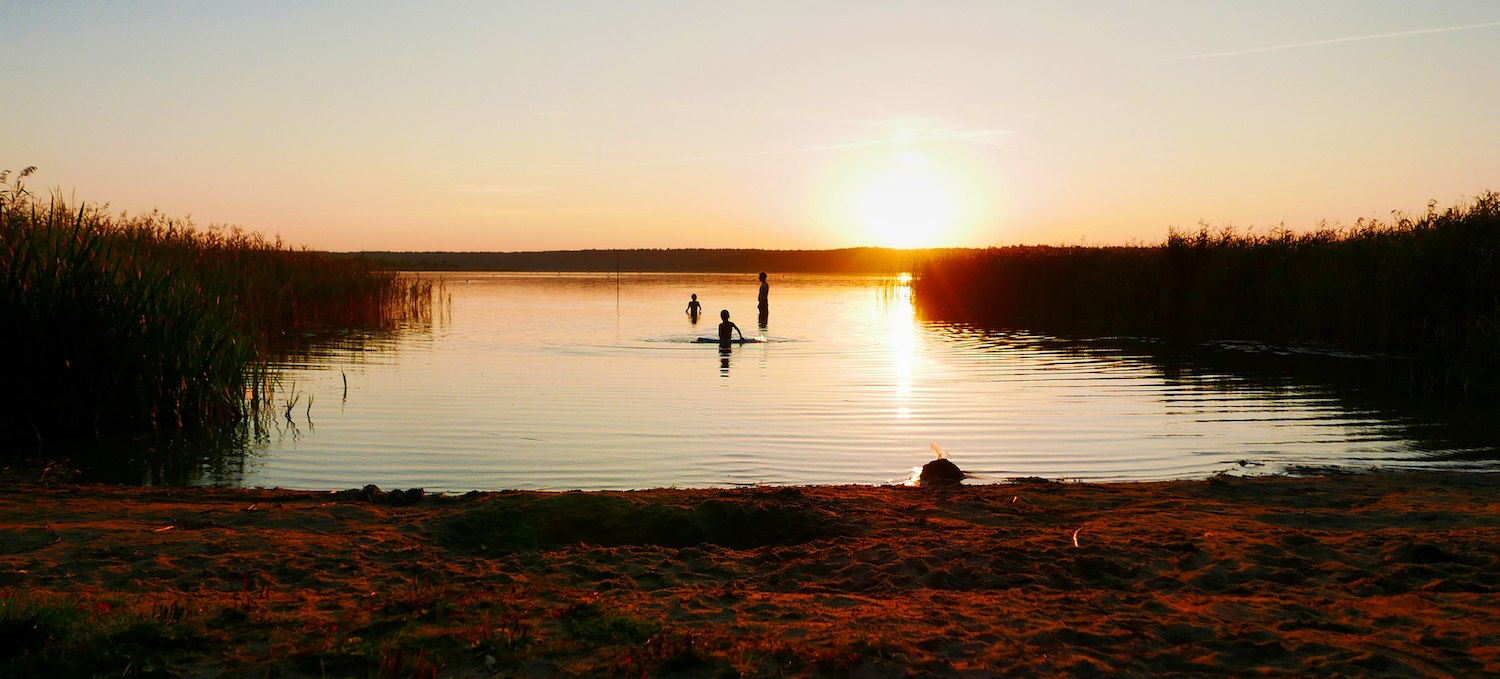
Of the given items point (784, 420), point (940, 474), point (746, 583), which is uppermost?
point (746, 583)

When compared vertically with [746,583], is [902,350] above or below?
below

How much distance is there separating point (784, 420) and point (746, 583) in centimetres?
973

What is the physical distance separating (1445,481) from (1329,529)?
12.1ft

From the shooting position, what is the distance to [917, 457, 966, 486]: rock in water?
11.0 meters

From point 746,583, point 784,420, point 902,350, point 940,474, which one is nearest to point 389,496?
point 746,583

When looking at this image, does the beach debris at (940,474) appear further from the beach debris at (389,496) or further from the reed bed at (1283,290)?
the reed bed at (1283,290)

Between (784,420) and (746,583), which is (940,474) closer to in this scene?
(746,583)

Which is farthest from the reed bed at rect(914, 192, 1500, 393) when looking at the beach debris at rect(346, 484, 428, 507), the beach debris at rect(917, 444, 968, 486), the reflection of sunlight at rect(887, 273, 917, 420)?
the beach debris at rect(346, 484, 428, 507)

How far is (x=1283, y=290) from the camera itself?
1380 inches

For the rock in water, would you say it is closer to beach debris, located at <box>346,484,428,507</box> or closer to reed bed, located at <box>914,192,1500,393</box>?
beach debris, located at <box>346,484,428,507</box>

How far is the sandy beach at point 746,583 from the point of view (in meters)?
5.06

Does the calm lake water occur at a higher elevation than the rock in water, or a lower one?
lower

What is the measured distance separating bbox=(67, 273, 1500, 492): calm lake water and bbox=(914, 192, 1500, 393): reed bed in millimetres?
2963

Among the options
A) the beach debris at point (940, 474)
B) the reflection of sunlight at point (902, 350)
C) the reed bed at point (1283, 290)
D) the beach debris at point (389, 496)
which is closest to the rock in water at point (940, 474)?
the beach debris at point (940, 474)
